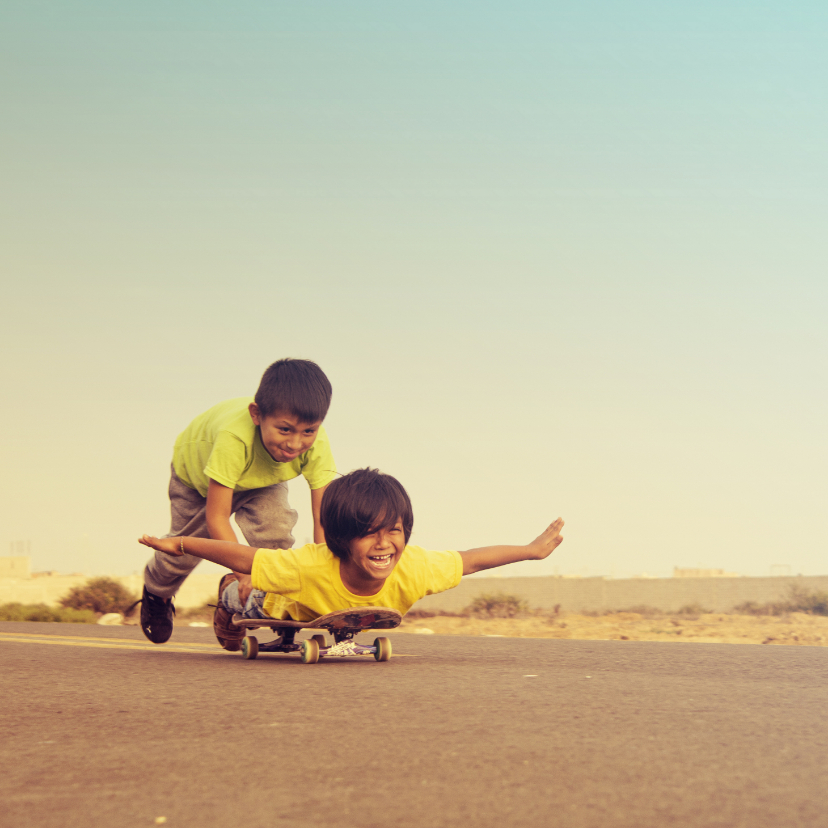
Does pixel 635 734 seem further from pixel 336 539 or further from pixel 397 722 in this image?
pixel 336 539

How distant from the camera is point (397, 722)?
119 inches

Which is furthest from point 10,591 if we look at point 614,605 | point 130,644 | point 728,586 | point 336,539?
point 336,539

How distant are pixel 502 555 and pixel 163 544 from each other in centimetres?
175

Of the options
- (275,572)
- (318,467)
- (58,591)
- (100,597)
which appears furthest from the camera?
(58,591)

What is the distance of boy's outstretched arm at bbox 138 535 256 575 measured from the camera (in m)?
4.69

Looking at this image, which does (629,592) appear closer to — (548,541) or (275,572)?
(548,541)

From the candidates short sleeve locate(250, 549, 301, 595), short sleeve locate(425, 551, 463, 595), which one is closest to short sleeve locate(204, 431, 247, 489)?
short sleeve locate(250, 549, 301, 595)

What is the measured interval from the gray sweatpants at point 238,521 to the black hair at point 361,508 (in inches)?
64.7

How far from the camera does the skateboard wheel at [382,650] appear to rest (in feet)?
17.8

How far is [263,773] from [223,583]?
13.4 feet

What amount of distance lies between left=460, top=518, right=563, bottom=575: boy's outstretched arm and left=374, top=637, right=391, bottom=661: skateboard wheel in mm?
777

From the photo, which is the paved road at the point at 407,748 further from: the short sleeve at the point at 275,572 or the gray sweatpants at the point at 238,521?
the gray sweatpants at the point at 238,521

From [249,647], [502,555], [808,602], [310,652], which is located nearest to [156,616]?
[249,647]

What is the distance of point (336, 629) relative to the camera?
517 centimetres
